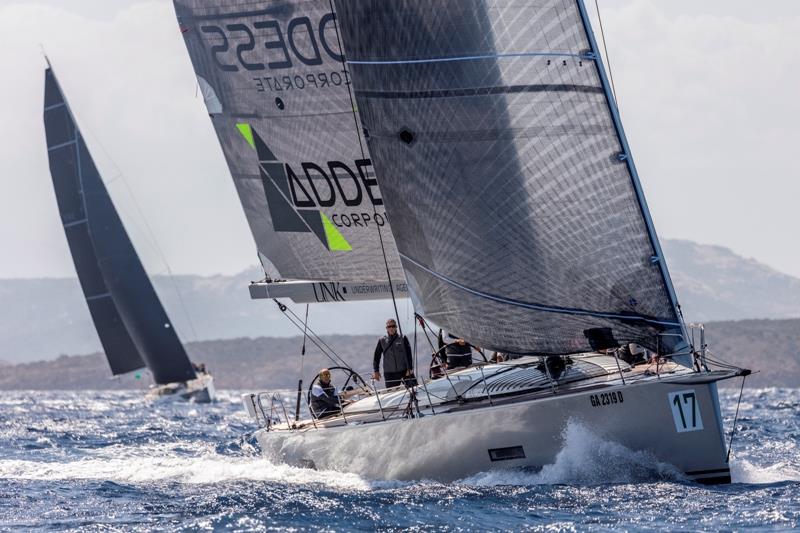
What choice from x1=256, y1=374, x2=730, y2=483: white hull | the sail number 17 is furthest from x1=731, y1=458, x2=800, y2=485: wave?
the sail number 17

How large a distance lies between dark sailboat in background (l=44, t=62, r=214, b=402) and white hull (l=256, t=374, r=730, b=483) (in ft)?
82.0

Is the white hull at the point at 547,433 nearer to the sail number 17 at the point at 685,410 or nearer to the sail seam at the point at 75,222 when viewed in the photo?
the sail number 17 at the point at 685,410

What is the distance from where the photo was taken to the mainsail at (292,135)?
41.9ft

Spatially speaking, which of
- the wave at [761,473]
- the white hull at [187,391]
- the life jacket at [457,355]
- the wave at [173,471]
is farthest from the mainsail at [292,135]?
the white hull at [187,391]

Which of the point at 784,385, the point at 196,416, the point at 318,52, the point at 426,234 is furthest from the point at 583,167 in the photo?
the point at 784,385

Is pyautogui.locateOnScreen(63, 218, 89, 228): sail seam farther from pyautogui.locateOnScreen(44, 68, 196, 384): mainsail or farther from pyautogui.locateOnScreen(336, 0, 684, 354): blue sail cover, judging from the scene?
pyautogui.locateOnScreen(336, 0, 684, 354): blue sail cover

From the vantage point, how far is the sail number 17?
8.98 meters

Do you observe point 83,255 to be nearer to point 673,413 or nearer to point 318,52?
point 318,52

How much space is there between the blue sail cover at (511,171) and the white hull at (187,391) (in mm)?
27803

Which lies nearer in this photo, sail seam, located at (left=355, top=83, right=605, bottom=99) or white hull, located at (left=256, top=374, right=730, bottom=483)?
white hull, located at (left=256, top=374, right=730, bottom=483)

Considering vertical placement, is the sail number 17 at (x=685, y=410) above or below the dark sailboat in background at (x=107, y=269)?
below

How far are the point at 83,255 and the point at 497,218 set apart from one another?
2703cm

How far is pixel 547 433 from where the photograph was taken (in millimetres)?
9289

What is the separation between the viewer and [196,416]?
2769 centimetres
